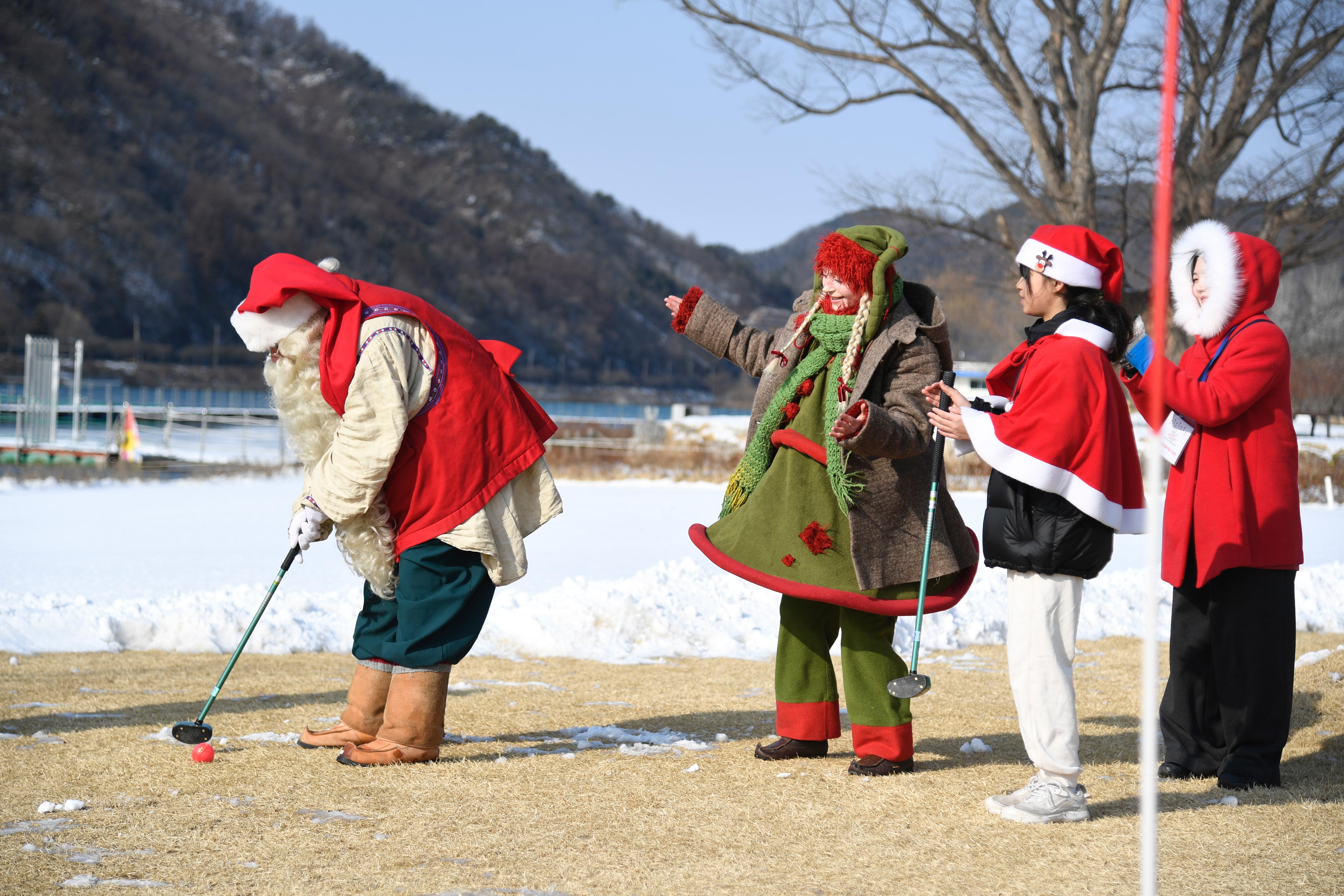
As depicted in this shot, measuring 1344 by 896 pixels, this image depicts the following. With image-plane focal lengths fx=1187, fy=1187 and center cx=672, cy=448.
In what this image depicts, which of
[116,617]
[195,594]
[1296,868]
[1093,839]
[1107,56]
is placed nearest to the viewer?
[1296,868]

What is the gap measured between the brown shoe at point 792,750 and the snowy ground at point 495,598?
222 centimetres

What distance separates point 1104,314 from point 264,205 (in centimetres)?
9632

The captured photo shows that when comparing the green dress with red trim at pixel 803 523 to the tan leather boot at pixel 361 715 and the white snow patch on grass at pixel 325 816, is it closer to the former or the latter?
the tan leather boot at pixel 361 715

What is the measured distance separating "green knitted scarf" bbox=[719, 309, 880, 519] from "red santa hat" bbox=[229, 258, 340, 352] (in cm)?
138

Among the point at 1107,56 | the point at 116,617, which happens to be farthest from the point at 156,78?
the point at 116,617

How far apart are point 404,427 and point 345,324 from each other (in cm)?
37

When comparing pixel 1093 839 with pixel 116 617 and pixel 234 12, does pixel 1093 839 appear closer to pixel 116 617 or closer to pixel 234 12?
pixel 116 617

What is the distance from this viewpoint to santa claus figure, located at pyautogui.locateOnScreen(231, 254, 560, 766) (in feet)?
11.2

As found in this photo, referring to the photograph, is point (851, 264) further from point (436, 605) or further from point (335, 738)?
point (335, 738)

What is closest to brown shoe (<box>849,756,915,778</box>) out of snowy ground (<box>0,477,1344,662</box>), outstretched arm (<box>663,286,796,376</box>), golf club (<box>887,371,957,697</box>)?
golf club (<box>887,371,957,697</box>)

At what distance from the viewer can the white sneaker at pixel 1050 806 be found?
302 cm

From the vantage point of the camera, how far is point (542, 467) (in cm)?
378

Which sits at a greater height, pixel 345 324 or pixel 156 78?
pixel 156 78

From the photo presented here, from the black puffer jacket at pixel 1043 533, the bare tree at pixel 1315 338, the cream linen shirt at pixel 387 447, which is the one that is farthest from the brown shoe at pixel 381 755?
the bare tree at pixel 1315 338
